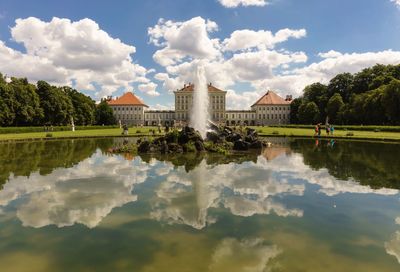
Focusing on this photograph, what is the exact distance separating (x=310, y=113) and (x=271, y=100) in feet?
128

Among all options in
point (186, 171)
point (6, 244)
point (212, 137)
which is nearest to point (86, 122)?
point (212, 137)

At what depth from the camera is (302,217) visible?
779 centimetres

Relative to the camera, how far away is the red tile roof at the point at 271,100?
119762 mm

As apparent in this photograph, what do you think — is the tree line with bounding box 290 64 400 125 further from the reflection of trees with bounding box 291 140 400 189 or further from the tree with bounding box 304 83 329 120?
the reflection of trees with bounding box 291 140 400 189

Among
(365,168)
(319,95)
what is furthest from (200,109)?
(319,95)

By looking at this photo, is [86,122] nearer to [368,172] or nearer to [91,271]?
[368,172]

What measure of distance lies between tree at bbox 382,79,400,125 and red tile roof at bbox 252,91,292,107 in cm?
6728

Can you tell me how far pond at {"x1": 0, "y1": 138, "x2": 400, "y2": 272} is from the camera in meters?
5.59

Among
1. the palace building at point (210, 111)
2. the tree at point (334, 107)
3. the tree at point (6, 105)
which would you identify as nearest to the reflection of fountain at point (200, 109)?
the tree at point (6, 105)

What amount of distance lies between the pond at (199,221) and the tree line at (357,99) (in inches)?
1750

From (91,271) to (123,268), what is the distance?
1.56 feet

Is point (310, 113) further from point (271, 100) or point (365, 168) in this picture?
point (365, 168)

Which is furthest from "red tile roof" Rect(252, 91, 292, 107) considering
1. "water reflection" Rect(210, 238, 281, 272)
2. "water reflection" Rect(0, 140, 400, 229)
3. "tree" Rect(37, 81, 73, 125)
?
"water reflection" Rect(210, 238, 281, 272)

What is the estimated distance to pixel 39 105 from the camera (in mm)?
58562
